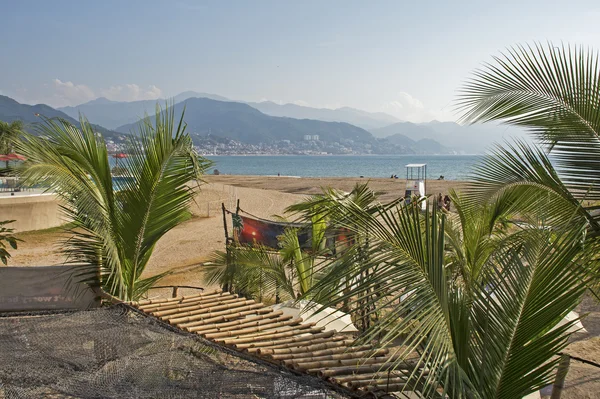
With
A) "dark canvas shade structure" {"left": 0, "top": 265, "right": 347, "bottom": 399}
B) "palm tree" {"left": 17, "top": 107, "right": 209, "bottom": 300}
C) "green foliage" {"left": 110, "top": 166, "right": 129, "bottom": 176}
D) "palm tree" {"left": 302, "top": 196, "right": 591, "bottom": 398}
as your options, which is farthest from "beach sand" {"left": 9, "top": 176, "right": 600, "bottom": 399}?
"palm tree" {"left": 302, "top": 196, "right": 591, "bottom": 398}

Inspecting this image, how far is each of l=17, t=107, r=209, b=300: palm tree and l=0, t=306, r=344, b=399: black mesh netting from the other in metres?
1.03

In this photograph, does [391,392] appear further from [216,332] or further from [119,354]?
[119,354]

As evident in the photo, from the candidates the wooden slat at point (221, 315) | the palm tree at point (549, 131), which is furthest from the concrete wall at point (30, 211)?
the palm tree at point (549, 131)

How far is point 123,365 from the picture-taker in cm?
343

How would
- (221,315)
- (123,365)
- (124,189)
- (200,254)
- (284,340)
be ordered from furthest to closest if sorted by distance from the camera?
(200,254) < (124,189) < (221,315) < (284,340) < (123,365)

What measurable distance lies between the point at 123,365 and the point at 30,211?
17858mm

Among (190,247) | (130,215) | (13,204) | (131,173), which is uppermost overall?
(131,173)

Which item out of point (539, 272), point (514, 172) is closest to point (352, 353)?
point (539, 272)

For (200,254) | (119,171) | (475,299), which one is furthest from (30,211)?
(475,299)

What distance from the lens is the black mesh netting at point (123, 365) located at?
301cm

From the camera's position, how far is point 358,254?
253 centimetres

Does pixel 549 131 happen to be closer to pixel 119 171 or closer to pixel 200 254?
pixel 119 171

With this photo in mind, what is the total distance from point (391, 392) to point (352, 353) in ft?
1.97

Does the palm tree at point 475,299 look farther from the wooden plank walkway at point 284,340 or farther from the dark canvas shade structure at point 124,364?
the dark canvas shade structure at point 124,364
